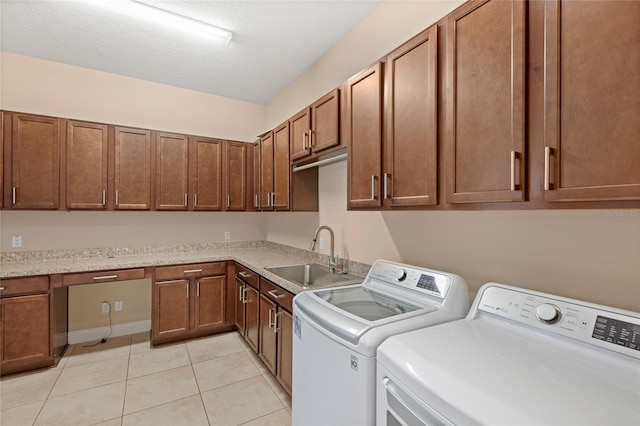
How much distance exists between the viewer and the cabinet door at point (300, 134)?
2467 mm

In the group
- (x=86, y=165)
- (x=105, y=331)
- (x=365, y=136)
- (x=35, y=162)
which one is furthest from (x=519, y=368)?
(x=105, y=331)

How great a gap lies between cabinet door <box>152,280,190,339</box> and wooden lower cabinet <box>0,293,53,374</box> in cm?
84

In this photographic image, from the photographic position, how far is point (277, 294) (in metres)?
2.28

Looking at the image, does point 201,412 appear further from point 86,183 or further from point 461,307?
point 86,183

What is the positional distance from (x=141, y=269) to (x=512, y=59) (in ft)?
10.9

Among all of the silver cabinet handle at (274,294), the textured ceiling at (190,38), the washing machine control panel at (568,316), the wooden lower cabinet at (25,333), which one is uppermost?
the textured ceiling at (190,38)

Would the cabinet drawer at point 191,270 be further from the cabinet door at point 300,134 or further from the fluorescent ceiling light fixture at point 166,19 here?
the fluorescent ceiling light fixture at point 166,19

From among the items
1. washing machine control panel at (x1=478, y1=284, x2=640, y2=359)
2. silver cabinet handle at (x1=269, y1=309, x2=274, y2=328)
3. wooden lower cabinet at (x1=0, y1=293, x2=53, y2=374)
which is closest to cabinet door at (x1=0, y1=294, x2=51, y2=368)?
wooden lower cabinet at (x1=0, y1=293, x2=53, y2=374)

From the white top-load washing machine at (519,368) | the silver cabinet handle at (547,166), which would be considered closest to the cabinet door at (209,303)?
the white top-load washing machine at (519,368)

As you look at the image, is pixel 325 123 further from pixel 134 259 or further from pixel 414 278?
pixel 134 259

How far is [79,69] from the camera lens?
3236mm

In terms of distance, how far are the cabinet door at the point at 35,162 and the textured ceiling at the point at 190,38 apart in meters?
0.76

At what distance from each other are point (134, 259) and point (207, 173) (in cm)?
123

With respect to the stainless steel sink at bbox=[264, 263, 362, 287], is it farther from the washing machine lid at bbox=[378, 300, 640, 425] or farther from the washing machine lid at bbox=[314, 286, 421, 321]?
the washing machine lid at bbox=[378, 300, 640, 425]
